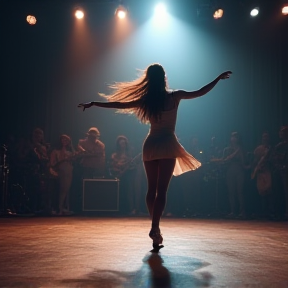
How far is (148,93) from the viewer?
450cm

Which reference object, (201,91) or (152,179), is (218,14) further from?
(152,179)

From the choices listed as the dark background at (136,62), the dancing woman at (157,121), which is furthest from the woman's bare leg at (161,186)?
the dark background at (136,62)

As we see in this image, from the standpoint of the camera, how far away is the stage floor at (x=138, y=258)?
3027mm

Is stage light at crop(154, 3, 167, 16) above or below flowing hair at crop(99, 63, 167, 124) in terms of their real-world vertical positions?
above

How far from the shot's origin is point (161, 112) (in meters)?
4.45

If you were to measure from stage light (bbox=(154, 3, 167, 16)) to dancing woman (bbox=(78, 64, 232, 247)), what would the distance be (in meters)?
7.65

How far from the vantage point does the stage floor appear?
3027mm

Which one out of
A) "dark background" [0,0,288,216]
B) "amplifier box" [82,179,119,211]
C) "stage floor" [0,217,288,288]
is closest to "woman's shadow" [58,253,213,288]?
"stage floor" [0,217,288,288]

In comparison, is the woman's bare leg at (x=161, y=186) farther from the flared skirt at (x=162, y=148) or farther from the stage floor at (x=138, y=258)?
the stage floor at (x=138, y=258)

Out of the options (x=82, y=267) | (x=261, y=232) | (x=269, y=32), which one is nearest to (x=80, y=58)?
(x=269, y=32)

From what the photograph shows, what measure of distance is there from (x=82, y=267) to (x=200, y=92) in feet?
6.90

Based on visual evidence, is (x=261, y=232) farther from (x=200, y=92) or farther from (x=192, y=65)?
(x=192, y=65)

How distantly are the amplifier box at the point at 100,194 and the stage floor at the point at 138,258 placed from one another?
2895mm

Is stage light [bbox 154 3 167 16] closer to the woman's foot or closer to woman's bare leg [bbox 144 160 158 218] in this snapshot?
woman's bare leg [bbox 144 160 158 218]
